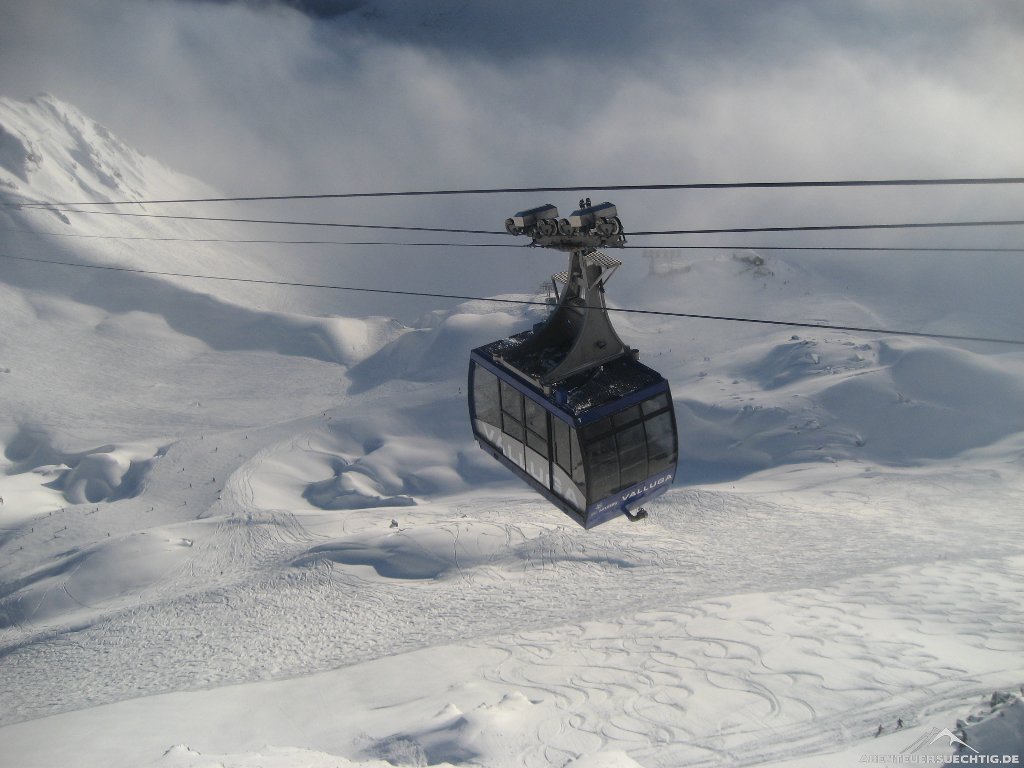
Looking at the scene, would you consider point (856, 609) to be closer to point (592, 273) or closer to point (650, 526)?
point (650, 526)

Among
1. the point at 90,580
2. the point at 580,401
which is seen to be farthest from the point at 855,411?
the point at 90,580

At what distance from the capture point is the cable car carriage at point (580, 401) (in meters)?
10.6

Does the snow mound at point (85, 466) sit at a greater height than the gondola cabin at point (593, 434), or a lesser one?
lesser

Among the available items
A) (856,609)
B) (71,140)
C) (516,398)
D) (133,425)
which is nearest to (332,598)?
(516,398)

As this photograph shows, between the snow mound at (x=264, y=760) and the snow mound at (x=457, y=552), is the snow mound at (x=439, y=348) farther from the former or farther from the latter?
the snow mound at (x=264, y=760)

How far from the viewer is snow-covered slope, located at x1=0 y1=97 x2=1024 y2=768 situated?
14242 mm

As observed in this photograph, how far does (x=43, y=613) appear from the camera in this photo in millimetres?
21391

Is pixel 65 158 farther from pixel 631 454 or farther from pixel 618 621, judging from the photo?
pixel 631 454

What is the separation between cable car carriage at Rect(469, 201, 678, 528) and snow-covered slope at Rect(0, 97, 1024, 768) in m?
4.57

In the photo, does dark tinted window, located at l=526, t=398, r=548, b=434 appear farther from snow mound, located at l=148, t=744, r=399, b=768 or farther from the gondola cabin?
snow mound, located at l=148, t=744, r=399, b=768

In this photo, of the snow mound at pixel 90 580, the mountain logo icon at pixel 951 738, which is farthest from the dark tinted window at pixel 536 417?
the snow mound at pixel 90 580

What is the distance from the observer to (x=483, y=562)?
21016mm

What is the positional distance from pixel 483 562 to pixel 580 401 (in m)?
11.2

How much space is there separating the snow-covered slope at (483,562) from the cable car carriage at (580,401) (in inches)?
180
